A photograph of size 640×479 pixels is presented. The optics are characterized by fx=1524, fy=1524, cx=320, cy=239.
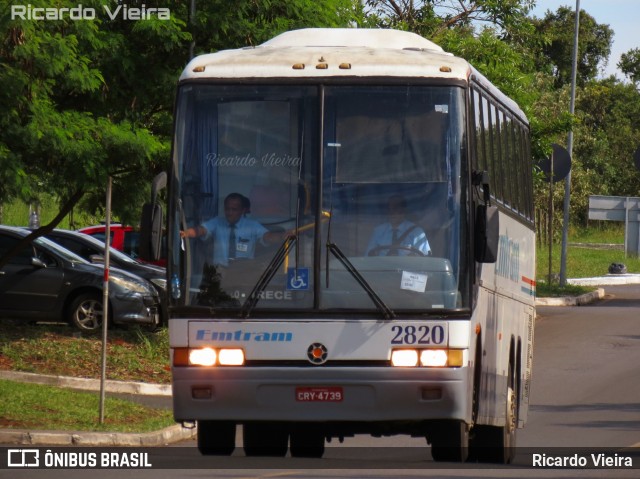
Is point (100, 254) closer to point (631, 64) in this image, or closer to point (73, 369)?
point (73, 369)

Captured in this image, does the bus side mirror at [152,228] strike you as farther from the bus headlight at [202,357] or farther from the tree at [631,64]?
the tree at [631,64]

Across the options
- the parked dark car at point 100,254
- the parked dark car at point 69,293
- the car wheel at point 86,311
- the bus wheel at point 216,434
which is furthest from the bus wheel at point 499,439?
the parked dark car at point 100,254

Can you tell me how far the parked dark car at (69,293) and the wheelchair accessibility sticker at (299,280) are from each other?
12.8 metres

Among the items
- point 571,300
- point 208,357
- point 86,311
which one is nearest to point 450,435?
point 208,357

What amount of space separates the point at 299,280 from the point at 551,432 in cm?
719

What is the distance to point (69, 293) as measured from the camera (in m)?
23.2

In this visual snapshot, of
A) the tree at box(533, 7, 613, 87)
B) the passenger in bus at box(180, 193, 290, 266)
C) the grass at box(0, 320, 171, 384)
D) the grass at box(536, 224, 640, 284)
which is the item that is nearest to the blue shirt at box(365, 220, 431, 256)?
the passenger in bus at box(180, 193, 290, 266)

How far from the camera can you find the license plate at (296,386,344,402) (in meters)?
10.2

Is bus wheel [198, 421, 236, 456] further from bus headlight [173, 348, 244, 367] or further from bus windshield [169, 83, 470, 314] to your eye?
bus windshield [169, 83, 470, 314]

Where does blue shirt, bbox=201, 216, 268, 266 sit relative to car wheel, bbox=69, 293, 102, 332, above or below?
above

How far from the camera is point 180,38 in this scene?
1992 centimetres

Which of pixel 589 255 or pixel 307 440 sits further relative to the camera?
pixel 589 255

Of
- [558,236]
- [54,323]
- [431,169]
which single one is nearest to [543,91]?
[558,236]

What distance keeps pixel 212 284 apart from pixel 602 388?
38.6 feet
